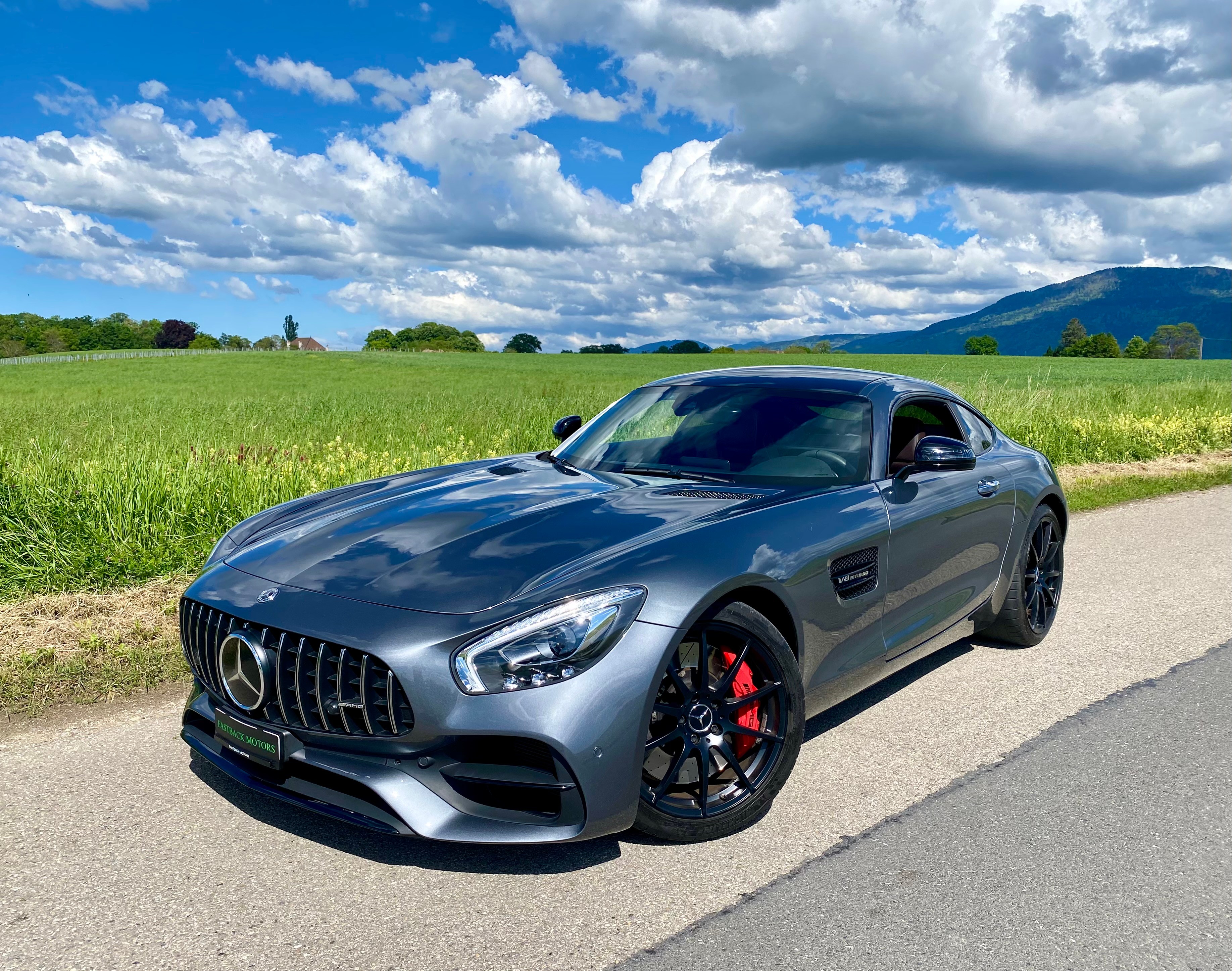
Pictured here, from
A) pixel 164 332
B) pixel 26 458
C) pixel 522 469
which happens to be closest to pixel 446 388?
pixel 26 458

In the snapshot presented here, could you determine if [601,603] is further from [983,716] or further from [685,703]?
[983,716]

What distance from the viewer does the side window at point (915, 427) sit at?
4.20 metres

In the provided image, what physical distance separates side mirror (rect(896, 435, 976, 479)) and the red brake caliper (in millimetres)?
1266

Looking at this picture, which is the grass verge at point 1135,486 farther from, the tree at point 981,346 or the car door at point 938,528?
the tree at point 981,346

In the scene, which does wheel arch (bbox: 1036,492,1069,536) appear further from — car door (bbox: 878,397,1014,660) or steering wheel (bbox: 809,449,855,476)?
steering wheel (bbox: 809,449,855,476)

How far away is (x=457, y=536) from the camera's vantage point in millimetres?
3201

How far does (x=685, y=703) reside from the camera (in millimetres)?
2887

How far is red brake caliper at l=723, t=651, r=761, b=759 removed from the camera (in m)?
3.06

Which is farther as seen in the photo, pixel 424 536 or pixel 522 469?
pixel 522 469

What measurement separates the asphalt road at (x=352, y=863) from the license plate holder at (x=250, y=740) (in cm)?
31

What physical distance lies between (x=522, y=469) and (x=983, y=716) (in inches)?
88.3

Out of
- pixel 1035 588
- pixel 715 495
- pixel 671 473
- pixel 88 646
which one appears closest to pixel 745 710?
pixel 715 495

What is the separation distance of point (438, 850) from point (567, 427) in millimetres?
2811

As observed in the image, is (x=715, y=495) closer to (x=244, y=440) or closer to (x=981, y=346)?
(x=244, y=440)
